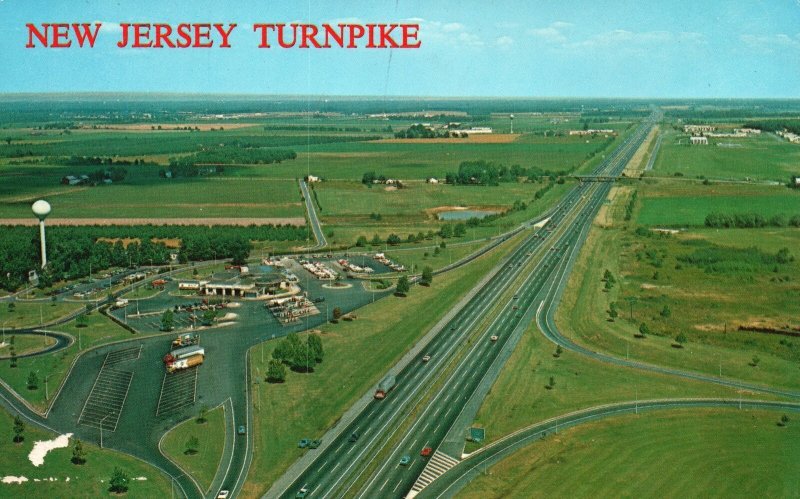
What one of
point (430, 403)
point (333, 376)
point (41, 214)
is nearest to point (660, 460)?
point (430, 403)

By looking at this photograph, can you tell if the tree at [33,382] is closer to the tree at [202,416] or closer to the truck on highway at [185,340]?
the truck on highway at [185,340]

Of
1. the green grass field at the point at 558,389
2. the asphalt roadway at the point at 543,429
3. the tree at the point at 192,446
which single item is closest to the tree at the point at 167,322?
the tree at the point at 192,446

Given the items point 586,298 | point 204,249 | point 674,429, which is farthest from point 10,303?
point 674,429

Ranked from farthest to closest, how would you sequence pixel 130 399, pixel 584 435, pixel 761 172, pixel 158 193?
pixel 761 172, pixel 158 193, pixel 130 399, pixel 584 435

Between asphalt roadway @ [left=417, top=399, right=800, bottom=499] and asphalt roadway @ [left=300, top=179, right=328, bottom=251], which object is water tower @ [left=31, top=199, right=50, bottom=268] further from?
asphalt roadway @ [left=417, top=399, right=800, bottom=499]

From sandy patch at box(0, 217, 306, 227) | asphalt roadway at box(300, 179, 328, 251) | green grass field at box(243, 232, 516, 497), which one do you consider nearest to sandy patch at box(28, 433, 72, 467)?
green grass field at box(243, 232, 516, 497)

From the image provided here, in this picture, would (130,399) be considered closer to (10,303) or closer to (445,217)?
(10,303)
